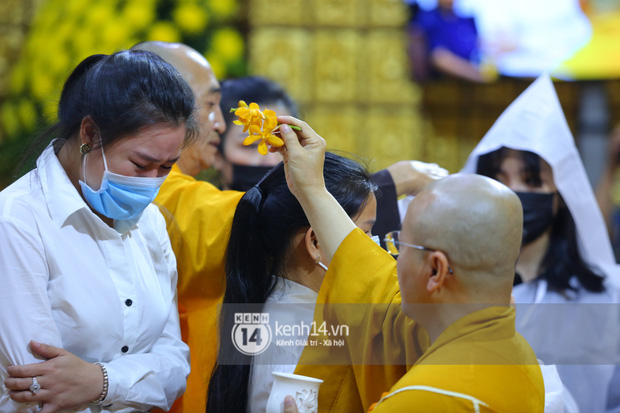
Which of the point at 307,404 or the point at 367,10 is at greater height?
the point at 367,10

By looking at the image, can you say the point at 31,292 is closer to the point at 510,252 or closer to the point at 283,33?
the point at 510,252

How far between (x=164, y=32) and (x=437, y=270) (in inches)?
125

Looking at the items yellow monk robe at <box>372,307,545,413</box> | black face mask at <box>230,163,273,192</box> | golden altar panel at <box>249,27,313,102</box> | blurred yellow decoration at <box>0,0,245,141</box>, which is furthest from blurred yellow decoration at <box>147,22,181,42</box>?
yellow monk robe at <box>372,307,545,413</box>

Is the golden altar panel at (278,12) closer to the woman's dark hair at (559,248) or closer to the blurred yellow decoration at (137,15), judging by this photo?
the blurred yellow decoration at (137,15)

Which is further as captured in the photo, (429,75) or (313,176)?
(429,75)

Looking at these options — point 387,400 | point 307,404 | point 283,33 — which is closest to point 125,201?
point 307,404

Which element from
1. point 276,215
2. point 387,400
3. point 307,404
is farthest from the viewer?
point 276,215

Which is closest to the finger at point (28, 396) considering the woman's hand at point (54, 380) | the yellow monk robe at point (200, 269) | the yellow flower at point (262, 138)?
the woman's hand at point (54, 380)

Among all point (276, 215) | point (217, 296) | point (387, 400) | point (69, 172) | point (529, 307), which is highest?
point (69, 172)

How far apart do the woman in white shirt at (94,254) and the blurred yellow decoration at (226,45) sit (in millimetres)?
2689

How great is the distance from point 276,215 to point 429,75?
3.16 metres

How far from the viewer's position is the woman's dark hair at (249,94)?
3.08 meters

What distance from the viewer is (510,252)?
4.61ft

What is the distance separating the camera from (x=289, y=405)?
4.92ft
